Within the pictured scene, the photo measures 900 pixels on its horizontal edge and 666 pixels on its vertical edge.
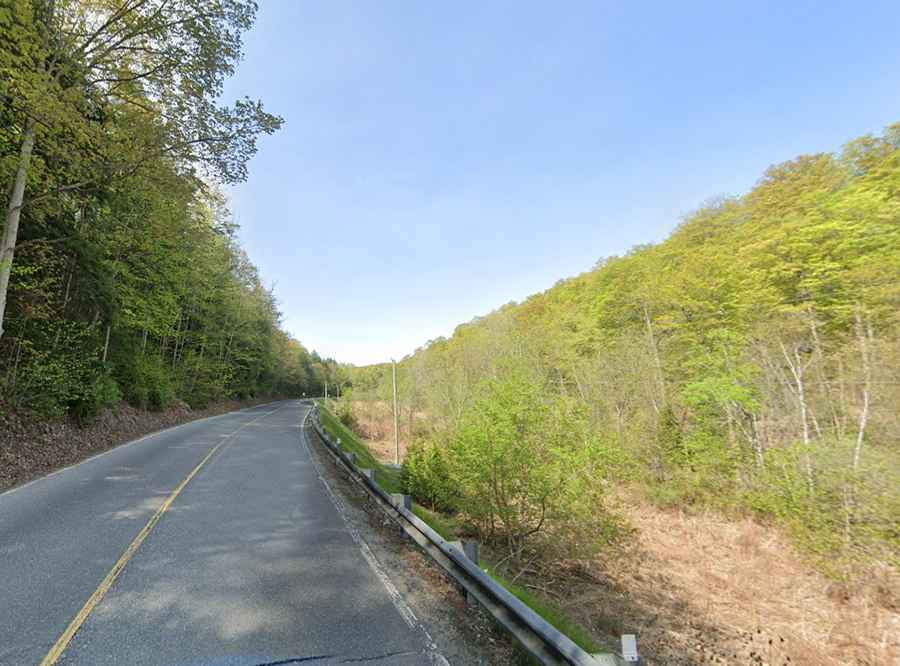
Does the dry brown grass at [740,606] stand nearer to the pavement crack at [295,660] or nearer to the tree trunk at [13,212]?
the pavement crack at [295,660]

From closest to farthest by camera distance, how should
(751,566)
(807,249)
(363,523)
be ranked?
(363,523) → (751,566) → (807,249)

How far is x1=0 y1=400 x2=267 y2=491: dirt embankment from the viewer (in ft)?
30.0

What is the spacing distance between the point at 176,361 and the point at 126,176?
25625 mm

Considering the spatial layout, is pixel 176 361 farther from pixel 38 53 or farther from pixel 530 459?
pixel 530 459

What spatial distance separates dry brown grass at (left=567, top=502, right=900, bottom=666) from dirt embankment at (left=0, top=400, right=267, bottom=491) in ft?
40.7

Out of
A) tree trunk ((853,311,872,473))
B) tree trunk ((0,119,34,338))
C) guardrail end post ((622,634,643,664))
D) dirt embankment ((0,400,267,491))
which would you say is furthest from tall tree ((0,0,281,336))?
tree trunk ((853,311,872,473))

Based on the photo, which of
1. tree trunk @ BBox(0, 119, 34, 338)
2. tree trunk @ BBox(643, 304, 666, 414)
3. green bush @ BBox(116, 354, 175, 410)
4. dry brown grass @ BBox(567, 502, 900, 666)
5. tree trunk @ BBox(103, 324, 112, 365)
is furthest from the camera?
green bush @ BBox(116, 354, 175, 410)

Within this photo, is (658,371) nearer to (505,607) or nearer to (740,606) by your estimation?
(740,606)

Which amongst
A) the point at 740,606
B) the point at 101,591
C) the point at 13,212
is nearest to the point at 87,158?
the point at 13,212

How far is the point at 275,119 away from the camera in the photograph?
10.4 metres

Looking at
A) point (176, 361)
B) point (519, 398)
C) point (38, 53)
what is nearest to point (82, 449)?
point (38, 53)

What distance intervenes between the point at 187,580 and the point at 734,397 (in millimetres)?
16969

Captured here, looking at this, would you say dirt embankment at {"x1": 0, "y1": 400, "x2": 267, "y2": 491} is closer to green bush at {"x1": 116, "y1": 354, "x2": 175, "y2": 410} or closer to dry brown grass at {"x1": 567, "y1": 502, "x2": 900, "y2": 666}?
green bush at {"x1": 116, "y1": 354, "x2": 175, "y2": 410}

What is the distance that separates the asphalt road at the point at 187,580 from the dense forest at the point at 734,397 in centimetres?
406
